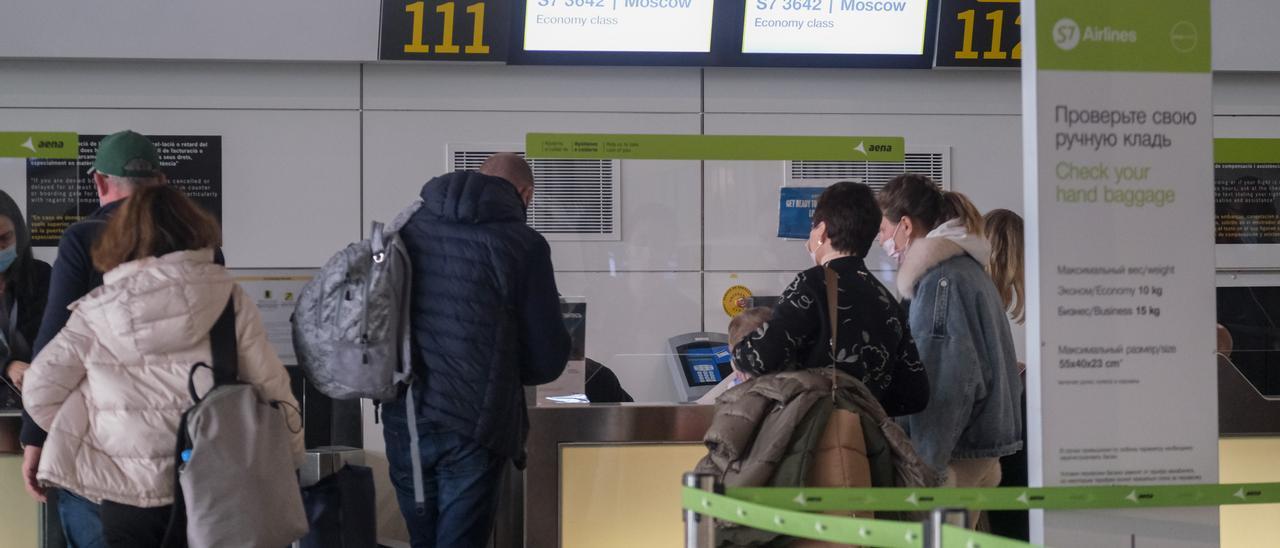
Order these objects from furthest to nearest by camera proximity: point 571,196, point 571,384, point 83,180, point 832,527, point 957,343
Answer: point 571,196 → point 83,180 → point 571,384 → point 957,343 → point 832,527

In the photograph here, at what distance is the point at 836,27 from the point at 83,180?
10.3 feet

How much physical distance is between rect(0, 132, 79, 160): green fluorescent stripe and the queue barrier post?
3.67 m

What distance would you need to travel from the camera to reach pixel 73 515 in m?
2.65

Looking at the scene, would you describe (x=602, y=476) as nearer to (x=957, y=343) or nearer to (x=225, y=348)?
(x=957, y=343)

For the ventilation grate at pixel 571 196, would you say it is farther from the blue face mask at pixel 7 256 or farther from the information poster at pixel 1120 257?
the information poster at pixel 1120 257

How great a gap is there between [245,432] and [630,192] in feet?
9.36

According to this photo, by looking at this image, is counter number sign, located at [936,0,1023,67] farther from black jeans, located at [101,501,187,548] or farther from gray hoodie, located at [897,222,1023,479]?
black jeans, located at [101,501,187,548]

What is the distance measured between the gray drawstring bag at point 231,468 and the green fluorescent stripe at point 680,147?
8.62ft

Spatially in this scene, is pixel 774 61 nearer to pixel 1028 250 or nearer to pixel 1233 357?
pixel 1233 357

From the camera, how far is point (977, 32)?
5.27 meters

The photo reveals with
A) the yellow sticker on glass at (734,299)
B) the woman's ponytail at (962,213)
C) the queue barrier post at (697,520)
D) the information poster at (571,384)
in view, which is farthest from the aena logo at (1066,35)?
the yellow sticker on glass at (734,299)

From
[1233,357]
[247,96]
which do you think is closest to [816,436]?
[1233,357]

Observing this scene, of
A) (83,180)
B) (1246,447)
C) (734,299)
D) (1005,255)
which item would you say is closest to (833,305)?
(1005,255)

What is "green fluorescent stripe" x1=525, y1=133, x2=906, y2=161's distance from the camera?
519 centimetres
